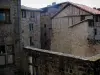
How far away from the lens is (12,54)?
13133 mm

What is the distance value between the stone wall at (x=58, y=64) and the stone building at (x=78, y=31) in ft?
37.6

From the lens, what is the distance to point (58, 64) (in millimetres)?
9148

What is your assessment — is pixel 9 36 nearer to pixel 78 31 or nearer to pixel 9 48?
pixel 9 48

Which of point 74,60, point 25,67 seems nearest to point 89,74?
point 74,60

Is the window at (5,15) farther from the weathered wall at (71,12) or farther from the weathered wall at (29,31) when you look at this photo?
the weathered wall at (29,31)

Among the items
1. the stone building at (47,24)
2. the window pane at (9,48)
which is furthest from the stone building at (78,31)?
the window pane at (9,48)

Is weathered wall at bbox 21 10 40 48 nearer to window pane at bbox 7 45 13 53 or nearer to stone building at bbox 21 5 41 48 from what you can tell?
stone building at bbox 21 5 41 48

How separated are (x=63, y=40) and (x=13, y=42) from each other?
46.6ft

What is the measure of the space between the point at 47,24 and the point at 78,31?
11.5 meters

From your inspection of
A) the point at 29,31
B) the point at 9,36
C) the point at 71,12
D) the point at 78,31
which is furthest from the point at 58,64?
the point at 29,31

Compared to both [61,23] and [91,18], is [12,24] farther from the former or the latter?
[61,23]

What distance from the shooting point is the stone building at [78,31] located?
2228 cm

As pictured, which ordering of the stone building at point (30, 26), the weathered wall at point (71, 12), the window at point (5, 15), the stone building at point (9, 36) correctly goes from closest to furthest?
the window at point (5, 15)
the stone building at point (9, 36)
the weathered wall at point (71, 12)
the stone building at point (30, 26)

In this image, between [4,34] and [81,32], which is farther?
[81,32]
